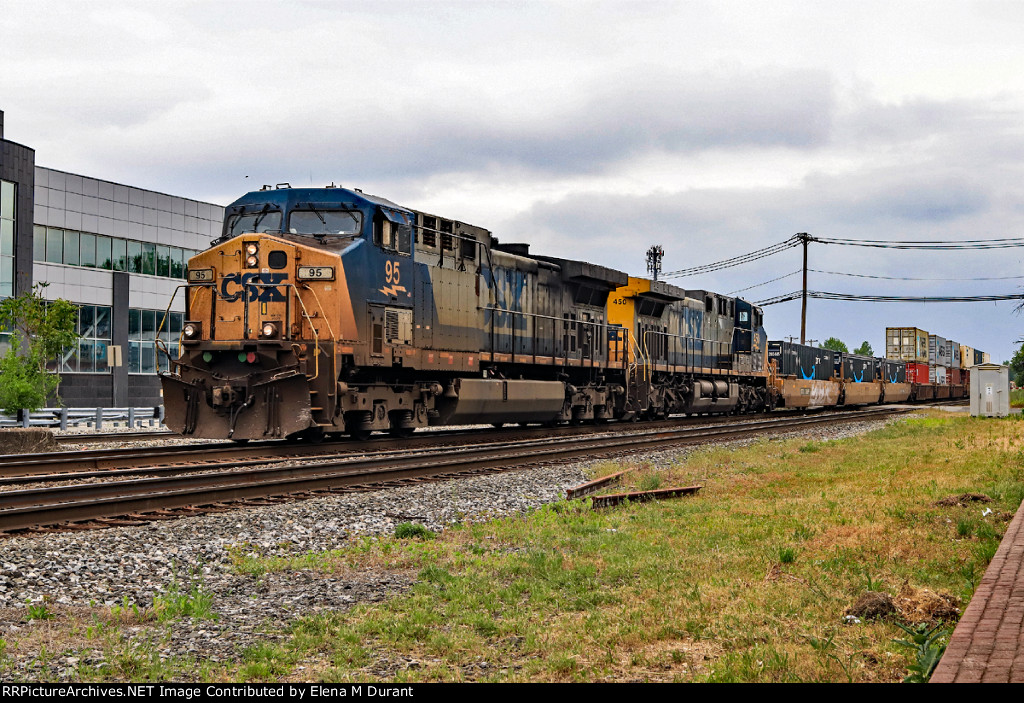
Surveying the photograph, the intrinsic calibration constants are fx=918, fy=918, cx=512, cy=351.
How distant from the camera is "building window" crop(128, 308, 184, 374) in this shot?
4072 cm

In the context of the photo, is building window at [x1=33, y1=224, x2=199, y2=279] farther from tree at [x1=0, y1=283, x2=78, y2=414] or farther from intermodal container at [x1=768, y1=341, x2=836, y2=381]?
intermodal container at [x1=768, y1=341, x2=836, y2=381]

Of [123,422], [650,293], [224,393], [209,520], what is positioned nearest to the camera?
[209,520]

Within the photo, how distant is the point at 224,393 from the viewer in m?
14.3

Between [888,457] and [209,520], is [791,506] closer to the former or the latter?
[209,520]

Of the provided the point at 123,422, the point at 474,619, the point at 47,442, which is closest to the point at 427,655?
the point at 474,619

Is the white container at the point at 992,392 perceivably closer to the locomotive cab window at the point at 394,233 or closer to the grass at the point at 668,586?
the grass at the point at 668,586

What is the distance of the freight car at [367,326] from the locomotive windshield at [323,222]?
2 centimetres

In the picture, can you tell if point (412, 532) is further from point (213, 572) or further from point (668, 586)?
point (668, 586)

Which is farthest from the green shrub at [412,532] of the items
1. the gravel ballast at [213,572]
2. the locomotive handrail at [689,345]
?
the locomotive handrail at [689,345]

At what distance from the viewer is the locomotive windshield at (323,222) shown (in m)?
15.3

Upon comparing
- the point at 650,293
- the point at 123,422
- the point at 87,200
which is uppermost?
the point at 87,200

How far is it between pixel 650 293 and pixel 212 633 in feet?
69.7

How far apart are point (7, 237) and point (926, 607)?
36987 millimetres
